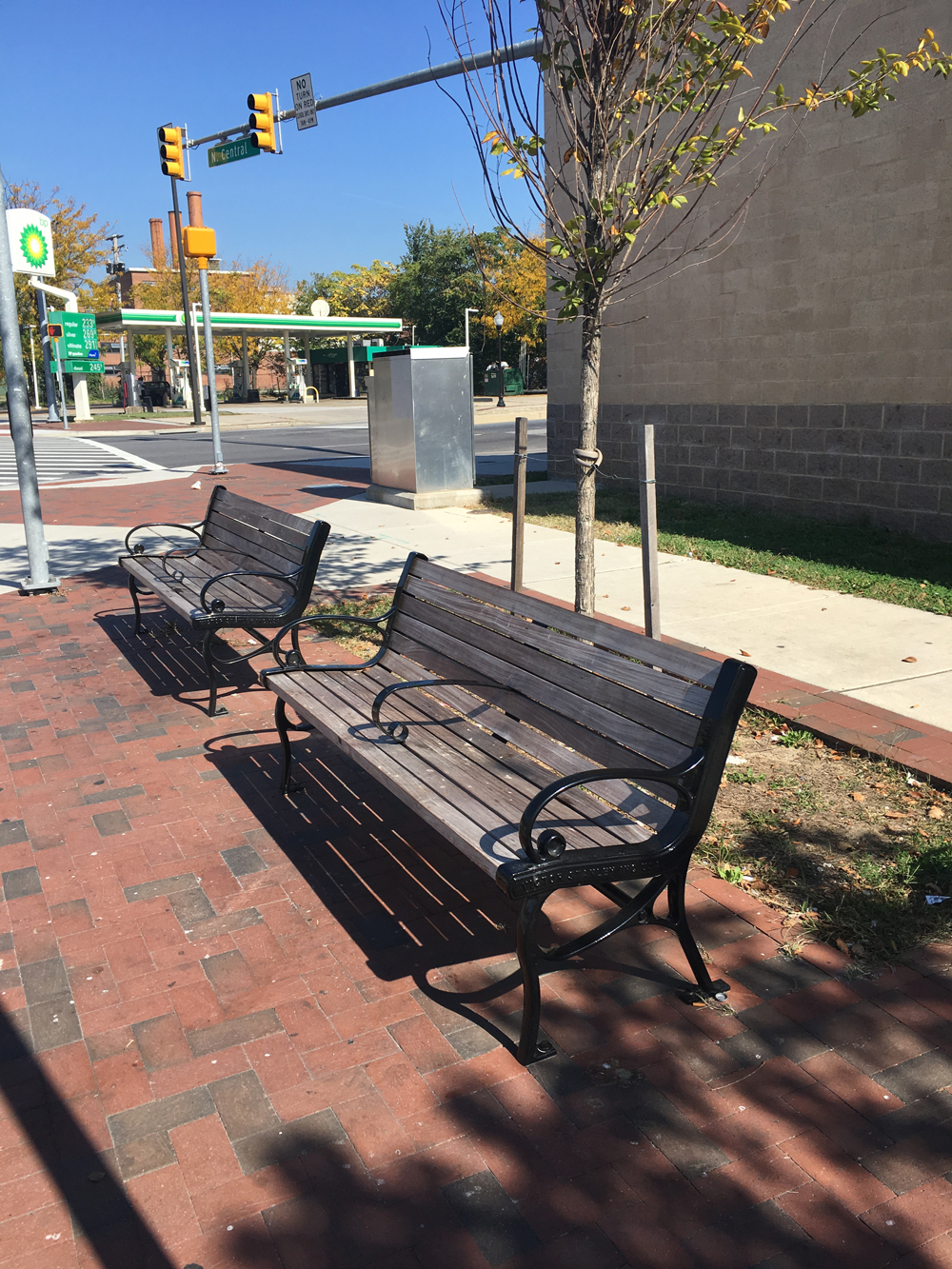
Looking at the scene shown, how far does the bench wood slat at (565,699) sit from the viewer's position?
305 centimetres

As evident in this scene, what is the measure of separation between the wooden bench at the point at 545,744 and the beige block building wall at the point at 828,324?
547 cm

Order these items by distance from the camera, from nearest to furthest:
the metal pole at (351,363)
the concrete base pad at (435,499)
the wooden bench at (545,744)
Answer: the wooden bench at (545,744), the concrete base pad at (435,499), the metal pole at (351,363)

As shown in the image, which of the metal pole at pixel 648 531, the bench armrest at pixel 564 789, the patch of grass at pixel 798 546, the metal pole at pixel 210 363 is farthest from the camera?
the metal pole at pixel 210 363

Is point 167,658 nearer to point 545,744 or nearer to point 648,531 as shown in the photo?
point 648,531

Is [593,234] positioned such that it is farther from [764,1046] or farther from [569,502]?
[569,502]

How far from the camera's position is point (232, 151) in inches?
614

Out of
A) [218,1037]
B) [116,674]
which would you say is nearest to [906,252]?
[116,674]

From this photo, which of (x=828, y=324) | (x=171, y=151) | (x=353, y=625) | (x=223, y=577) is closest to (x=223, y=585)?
(x=223, y=577)

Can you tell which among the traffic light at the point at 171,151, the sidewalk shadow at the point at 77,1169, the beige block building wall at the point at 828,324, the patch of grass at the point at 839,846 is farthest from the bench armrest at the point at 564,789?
the traffic light at the point at 171,151

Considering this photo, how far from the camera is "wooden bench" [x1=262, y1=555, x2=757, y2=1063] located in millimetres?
2834

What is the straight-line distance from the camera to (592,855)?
9.25 feet

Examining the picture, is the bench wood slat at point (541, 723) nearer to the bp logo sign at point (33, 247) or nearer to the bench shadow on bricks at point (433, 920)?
the bench shadow on bricks at point (433, 920)

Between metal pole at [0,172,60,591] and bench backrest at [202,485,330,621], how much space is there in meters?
1.70

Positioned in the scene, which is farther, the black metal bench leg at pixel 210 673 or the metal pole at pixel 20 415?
the metal pole at pixel 20 415
